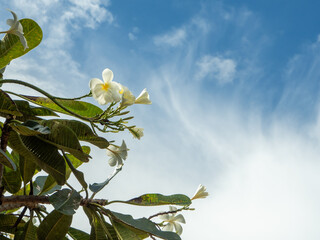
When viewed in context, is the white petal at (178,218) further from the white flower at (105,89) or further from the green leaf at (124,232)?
the white flower at (105,89)

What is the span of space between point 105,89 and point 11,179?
655 millimetres

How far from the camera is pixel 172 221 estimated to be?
1764 mm

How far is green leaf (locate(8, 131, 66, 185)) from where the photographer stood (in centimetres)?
135

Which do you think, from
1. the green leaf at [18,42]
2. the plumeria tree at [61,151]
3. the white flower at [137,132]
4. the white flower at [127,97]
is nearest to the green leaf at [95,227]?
the plumeria tree at [61,151]

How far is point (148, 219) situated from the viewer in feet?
5.04

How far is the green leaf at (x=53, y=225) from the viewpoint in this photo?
154 centimetres

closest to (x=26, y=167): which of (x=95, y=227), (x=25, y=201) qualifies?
(x=25, y=201)

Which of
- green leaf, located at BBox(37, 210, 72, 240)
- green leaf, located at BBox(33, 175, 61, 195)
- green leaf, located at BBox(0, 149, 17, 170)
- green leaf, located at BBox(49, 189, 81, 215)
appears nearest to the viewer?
green leaf, located at BBox(0, 149, 17, 170)

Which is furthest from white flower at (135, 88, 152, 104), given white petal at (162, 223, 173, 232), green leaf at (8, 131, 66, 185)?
white petal at (162, 223, 173, 232)

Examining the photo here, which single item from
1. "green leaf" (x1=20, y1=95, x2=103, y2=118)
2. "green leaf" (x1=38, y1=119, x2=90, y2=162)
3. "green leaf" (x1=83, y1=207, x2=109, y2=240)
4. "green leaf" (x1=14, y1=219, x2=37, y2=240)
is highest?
"green leaf" (x1=20, y1=95, x2=103, y2=118)

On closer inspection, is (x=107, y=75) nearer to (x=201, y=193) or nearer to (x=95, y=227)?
(x=95, y=227)

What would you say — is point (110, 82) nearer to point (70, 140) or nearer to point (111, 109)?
point (111, 109)

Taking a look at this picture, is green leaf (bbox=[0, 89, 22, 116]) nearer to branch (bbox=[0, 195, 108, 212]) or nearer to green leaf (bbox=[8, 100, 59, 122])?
green leaf (bbox=[8, 100, 59, 122])

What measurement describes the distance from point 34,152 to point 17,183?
48 centimetres
